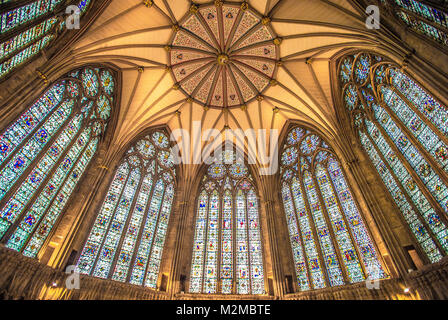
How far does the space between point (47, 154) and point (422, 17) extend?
1364cm

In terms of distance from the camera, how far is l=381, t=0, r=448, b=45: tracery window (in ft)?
24.5

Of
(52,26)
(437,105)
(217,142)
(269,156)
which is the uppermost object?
(217,142)

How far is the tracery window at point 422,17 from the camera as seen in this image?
7453mm

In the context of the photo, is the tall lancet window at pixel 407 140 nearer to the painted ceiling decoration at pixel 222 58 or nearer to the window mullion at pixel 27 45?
the painted ceiling decoration at pixel 222 58

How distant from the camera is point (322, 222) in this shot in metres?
12.7

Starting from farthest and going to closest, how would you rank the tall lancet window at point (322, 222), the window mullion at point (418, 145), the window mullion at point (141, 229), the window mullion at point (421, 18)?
the window mullion at point (141, 229), the tall lancet window at point (322, 222), the window mullion at point (418, 145), the window mullion at point (421, 18)

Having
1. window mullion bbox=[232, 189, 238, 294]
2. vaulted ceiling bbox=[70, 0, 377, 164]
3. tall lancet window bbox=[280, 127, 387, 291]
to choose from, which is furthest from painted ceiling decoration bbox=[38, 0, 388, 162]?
window mullion bbox=[232, 189, 238, 294]

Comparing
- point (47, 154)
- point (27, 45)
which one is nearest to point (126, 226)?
point (47, 154)

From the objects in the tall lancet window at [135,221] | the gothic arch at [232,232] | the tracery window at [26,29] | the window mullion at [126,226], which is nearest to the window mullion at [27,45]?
the tracery window at [26,29]

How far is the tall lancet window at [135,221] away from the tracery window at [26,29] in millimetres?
6744

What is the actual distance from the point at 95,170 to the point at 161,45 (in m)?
7.27

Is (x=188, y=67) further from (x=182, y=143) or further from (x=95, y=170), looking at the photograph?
(x=95, y=170)
